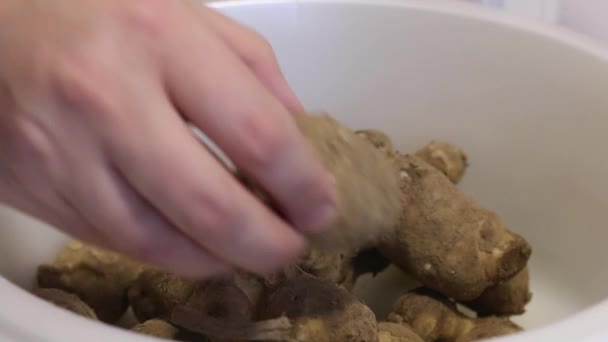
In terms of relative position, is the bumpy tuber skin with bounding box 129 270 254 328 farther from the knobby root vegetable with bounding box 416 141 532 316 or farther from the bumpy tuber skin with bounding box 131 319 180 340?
the knobby root vegetable with bounding box 416 141 532 316

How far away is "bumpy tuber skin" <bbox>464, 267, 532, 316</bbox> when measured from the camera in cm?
62

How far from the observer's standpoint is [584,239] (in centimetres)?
69

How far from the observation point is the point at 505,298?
0.62m

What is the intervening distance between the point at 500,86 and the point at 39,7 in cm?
50

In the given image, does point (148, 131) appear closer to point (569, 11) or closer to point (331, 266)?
point (331, 266)

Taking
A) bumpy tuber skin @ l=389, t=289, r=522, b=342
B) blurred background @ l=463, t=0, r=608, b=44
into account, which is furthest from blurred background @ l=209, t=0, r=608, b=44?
bumpy tuber skin @ l=389, t=289, r=522, b=342

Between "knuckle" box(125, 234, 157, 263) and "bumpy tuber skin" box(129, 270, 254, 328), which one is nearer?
"knuckle" box(125, 234, 157, 263)

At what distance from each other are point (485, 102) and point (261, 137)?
47 cm

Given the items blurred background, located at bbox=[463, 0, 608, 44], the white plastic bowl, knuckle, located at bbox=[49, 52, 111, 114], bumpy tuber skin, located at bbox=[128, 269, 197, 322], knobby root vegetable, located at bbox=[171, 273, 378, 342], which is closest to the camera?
knuckle, located at bbox=[49, 52, 111, 114]

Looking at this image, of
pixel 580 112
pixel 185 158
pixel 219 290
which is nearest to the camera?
pixel 185 158

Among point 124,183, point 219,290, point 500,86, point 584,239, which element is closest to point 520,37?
point 500,86

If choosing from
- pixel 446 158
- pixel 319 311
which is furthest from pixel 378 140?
pixel 319 311

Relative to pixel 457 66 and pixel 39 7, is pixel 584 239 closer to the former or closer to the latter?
pixel 457 66

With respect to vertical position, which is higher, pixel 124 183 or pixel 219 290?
pixel 124 183
